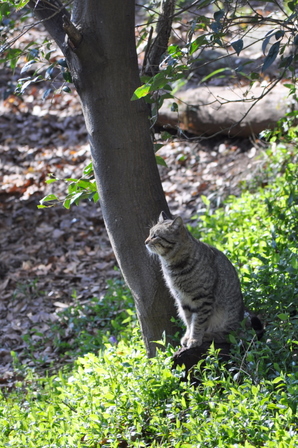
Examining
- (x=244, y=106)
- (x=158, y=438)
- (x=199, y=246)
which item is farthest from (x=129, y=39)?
(x=244, y=106)

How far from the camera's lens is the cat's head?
4.36m

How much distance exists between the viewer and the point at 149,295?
4582 millimetres

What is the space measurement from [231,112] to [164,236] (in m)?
4.81

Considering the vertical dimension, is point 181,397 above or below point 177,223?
below

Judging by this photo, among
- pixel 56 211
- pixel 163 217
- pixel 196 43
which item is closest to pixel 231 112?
pixel 56 211

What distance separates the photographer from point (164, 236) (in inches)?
172

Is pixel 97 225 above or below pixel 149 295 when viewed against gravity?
above

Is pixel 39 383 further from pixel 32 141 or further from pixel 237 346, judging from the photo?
pixel 32 141

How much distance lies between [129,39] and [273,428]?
2900mm

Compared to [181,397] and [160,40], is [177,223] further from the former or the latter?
[160,40]

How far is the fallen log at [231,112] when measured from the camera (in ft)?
27.0

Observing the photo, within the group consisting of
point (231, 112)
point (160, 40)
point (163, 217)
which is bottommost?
point (163, 217)

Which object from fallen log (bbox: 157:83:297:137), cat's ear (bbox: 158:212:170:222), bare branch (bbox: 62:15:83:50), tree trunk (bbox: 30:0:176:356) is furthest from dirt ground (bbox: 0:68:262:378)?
bare branch (bbox: 62:15:83:50)

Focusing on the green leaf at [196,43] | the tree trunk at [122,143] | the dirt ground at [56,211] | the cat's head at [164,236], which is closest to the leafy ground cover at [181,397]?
the tree trunk at [122,143]
